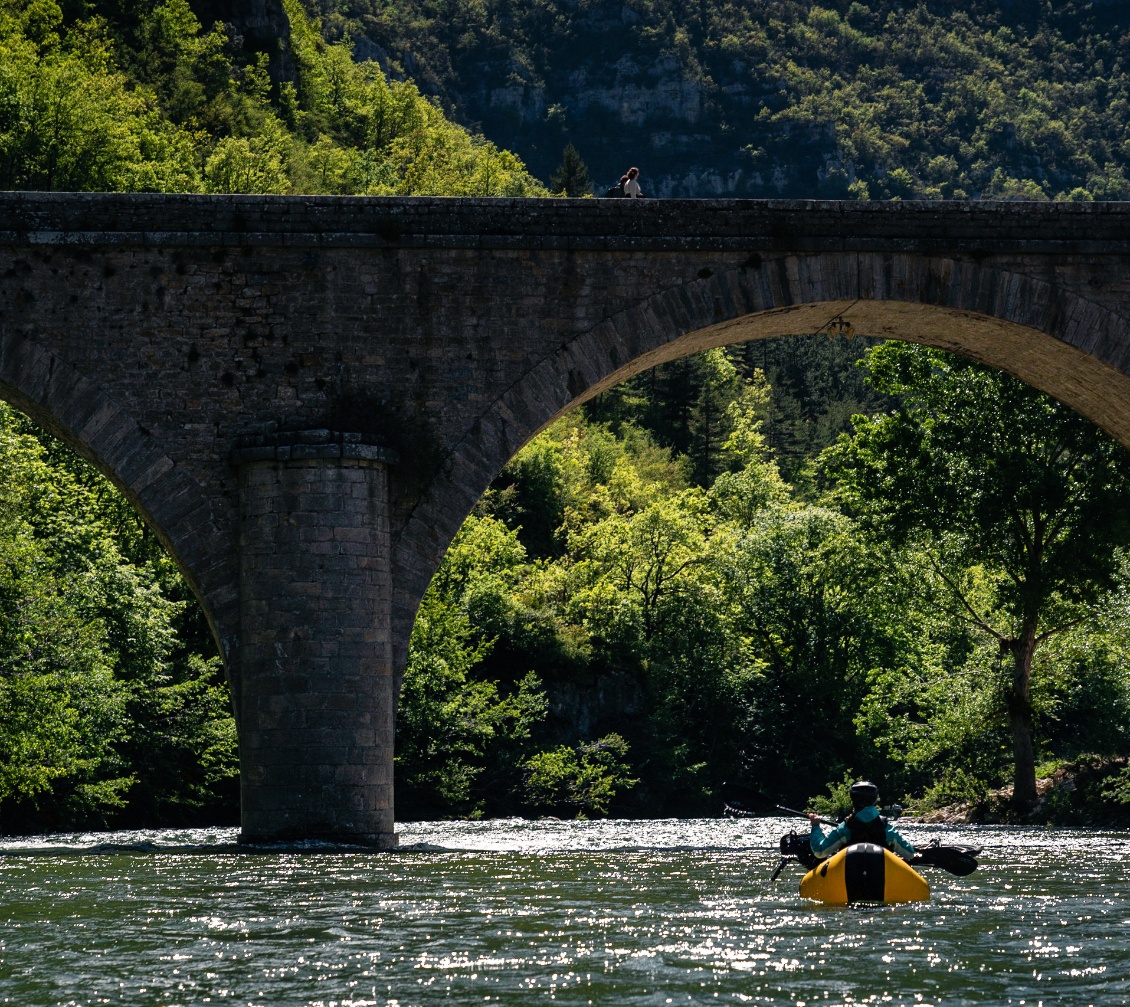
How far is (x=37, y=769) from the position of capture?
78.7 feet

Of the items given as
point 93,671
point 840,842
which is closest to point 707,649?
point 93,671

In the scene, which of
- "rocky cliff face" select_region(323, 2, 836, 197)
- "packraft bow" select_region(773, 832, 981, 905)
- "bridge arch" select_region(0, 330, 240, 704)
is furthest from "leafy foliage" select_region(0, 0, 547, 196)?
"rocky cliff face" select_region(323, 2, 836, 197)

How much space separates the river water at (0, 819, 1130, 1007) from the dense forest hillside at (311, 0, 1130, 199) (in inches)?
5306

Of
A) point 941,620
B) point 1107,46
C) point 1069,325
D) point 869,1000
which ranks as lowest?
point 869,1000

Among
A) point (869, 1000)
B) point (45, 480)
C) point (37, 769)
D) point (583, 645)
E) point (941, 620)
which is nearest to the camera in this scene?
point (869, 1000)

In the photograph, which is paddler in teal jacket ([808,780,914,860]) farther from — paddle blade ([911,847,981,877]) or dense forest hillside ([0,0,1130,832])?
dense forest hillside ([0,0,1130,832])

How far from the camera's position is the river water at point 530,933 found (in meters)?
10.2

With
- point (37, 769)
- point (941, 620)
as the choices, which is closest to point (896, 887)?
point (37, 769)

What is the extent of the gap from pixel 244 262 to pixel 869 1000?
1228 cm

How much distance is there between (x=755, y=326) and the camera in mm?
21109

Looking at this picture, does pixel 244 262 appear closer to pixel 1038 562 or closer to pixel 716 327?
pixel 716 327

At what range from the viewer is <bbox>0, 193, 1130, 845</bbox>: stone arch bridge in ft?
61.9

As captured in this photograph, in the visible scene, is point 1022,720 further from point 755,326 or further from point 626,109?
point 626,109

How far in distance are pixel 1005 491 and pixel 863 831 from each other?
535 inches
